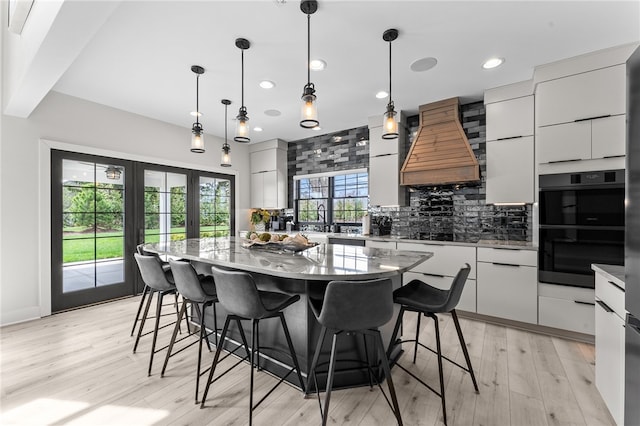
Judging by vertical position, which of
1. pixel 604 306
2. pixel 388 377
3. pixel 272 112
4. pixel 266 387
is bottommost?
pixel 266 387

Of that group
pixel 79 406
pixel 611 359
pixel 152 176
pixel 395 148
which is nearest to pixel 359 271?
pixel 611 359

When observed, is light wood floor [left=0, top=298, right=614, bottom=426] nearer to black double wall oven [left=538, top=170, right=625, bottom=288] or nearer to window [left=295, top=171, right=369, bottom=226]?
black double wall oven [left=538, top=170, right=625, bottom=288]

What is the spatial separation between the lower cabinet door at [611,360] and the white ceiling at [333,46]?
218cm

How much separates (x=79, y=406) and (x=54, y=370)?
671 mm

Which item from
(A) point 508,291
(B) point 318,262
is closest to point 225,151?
(B) point 318,262

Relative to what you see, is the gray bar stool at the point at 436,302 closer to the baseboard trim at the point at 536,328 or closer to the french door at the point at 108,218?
the baseboard trim at the point at 536,328

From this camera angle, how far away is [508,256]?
3.05 meters

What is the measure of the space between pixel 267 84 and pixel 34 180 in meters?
2.92

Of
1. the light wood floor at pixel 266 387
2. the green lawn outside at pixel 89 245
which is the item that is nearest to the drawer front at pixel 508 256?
the light wood floor at pixel 266 387

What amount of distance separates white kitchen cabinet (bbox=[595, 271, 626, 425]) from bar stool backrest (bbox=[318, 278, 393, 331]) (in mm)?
1234

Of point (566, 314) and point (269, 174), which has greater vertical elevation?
point (269, 174)

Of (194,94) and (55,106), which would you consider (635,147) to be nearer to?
(194,94)

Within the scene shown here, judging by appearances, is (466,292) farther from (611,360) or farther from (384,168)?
(384,168)

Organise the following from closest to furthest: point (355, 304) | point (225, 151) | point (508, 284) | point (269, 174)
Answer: point (355, 304) < point (508, 284) < point (225, 151) < point (269, 174)
